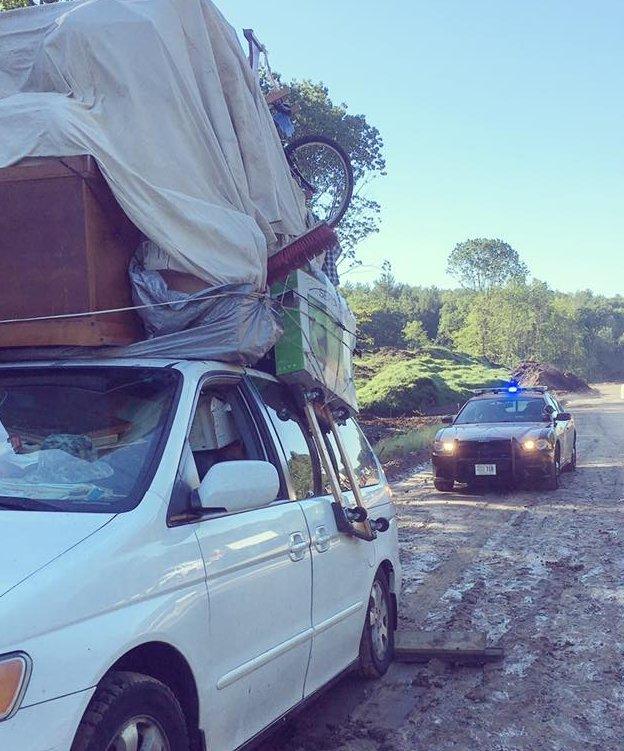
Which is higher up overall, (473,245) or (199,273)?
(473,245)

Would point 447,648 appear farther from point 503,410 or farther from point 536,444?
point 503,410

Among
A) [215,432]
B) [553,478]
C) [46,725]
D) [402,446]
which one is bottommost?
[402,446]

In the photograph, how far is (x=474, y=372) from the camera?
37062 mm

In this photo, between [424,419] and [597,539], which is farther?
[424,419]

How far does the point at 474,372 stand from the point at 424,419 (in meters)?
9.56

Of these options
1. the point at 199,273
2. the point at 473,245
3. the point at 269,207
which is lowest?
the point at 199,273

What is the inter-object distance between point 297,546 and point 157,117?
7.47ft

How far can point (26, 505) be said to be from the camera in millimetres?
3160

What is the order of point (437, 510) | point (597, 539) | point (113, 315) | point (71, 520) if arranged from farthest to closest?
point (437, 510)
point (597, 539)
point (113, 315)
point (71, 520)

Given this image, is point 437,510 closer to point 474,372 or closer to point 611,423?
point 611,423

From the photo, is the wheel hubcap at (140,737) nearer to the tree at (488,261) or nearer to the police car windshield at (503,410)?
the police car windshield at (503,410)

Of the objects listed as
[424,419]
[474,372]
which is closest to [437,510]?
[424,419]

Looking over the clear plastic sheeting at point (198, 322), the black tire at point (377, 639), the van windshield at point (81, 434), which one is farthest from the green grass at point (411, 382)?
the van windshield at point (81, 434)

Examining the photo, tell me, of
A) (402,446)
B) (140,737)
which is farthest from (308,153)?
(402,446)
